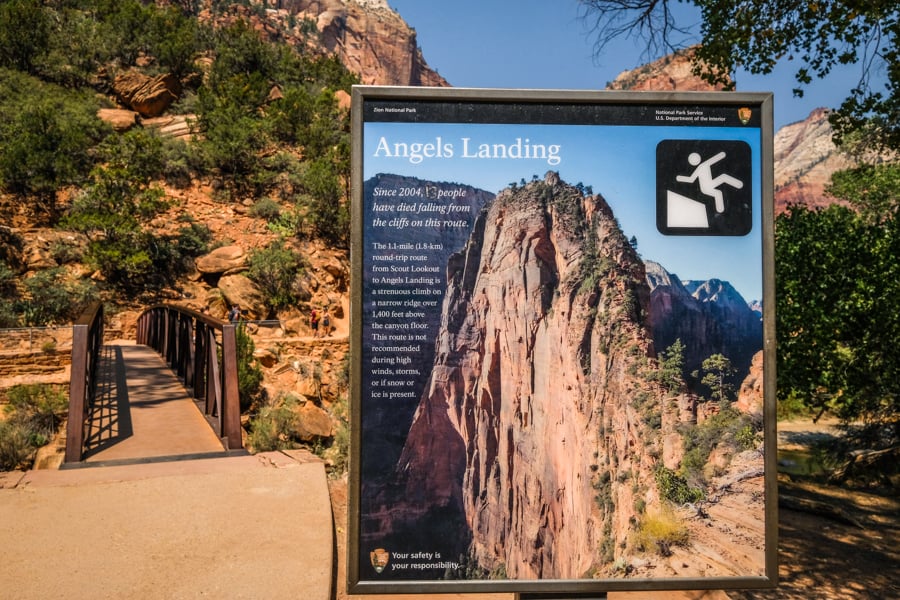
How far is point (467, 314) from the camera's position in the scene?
234 cm

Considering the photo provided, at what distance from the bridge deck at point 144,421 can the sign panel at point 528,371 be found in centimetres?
428

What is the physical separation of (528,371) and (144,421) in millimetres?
6141

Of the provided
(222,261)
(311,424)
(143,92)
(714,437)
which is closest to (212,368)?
(311,424)

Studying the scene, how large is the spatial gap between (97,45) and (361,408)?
32.9m

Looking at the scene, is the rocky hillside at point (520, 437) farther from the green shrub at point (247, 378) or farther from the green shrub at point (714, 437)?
the green shrub at point (247, 378)

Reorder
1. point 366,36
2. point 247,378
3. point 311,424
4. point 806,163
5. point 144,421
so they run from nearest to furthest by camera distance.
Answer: point 144,421 < point 311,424 < point 247,378 < point 806,163 < point 366,36

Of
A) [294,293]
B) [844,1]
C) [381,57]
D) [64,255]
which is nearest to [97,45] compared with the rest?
[64,255]

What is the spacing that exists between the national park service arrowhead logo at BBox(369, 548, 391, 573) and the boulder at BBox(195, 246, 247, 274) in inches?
701

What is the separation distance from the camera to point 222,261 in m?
19.2

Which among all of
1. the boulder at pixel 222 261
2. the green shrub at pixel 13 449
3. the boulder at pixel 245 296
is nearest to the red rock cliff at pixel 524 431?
the green shrub at pixel 13 449

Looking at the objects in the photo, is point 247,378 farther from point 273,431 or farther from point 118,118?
point 118,118

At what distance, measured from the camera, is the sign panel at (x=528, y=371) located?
91.7 inches

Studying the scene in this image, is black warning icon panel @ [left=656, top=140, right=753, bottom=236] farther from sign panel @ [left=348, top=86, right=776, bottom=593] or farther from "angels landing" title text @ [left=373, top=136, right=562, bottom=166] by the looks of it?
"angels landing" title text @ [left=373, top=136, right=562, bottom=166]

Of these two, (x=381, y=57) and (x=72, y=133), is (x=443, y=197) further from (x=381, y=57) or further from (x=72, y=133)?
(x=381, y=57)
